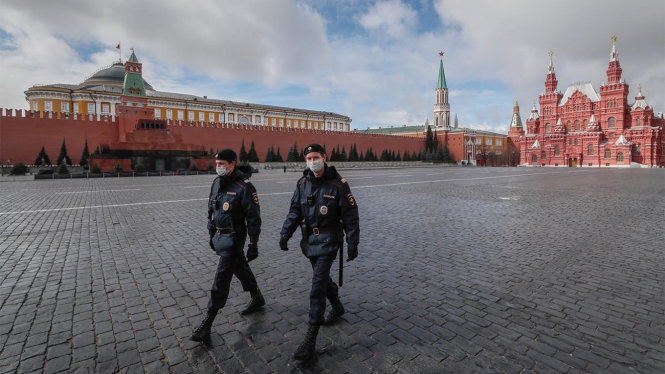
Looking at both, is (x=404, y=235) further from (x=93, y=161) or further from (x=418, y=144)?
(x=418, y=144)

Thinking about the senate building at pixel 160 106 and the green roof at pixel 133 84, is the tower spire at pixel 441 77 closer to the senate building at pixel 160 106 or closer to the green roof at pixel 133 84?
the senate building at pixel 160 106

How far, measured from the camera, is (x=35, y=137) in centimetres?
2920

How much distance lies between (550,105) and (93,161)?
228 ft

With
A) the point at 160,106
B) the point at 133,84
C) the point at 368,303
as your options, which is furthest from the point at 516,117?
the point at 368,303

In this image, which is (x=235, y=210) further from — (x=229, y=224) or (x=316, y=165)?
(x=316, y=165)

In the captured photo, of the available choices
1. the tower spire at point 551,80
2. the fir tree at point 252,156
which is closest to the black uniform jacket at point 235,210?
the fir tree at point 252,156

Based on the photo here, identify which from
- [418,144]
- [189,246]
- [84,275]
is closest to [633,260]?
[189,246]

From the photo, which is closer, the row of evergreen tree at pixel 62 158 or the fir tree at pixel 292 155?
the row of evergreen tree at pixel 62 158

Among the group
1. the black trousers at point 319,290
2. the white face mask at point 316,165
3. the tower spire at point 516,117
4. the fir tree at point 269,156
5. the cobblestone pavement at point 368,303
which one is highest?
the tower spire at point 516,117

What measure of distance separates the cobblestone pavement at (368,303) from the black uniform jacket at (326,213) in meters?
0.76

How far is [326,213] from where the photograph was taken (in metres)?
2.63

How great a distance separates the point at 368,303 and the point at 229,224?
1.52 metres

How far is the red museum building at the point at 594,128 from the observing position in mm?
53375

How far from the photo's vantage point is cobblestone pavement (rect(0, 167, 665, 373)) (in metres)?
2.45
